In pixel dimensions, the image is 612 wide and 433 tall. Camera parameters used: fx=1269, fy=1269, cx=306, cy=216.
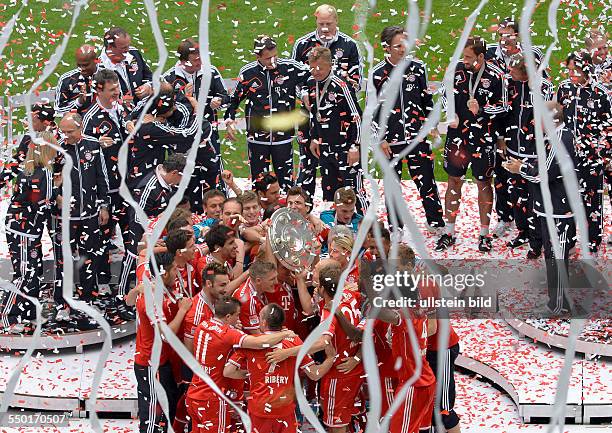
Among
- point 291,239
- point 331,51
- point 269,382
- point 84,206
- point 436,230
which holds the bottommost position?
point 269,382

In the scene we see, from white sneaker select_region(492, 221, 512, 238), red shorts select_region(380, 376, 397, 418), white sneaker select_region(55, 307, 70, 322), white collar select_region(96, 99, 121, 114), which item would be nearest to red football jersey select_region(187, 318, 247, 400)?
red shorts select_region(380, 376, 397, 418)

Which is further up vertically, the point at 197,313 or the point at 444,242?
the point at 444,242

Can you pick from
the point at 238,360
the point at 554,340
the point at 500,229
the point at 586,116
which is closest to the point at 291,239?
the point at 238,360

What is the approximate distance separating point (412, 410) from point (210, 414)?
1050mm

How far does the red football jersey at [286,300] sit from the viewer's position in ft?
22.6

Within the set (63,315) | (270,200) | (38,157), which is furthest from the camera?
(63,315)

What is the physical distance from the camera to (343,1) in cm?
1232

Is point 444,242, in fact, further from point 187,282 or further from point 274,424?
point 274,424

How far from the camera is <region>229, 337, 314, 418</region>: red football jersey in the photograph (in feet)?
20.8

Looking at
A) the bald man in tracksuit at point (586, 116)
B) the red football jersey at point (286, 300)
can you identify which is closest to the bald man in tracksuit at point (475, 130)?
the bald man in tracksuit at point (586, 116)

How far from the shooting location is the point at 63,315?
841 cm

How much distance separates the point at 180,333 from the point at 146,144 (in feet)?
8.53

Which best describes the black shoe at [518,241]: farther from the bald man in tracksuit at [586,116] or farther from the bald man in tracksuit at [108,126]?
the bald man in tracksuit at [108,126]

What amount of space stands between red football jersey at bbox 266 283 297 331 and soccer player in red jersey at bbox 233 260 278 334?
2.8 inches
